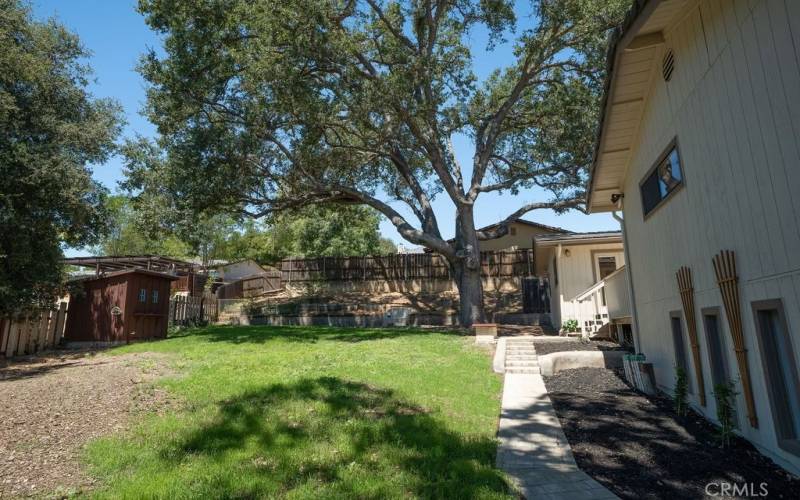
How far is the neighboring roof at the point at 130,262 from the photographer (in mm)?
20328

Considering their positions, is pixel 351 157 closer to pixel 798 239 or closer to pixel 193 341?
pixel 193 341

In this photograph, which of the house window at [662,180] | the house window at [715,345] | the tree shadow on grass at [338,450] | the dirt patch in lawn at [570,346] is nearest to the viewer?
the tree shadow on grass at [338,450]

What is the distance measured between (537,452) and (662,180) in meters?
4.93

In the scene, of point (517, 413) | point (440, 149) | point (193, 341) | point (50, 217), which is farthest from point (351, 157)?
point (517, 413)

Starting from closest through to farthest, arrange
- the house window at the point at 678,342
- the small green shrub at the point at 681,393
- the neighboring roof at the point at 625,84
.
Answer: the neighboring roof at the point at 625,84, the small green shrub at the point at 681,393, the house window at the point at 678,342

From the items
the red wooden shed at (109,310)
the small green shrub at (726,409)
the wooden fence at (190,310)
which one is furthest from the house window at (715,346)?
the wooden fence at (190,310)

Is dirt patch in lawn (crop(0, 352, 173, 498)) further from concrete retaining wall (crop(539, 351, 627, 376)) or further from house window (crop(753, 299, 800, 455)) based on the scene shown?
concrete retaining wall (crop(539, 351, 627, 376))

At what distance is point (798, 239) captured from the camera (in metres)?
3.77

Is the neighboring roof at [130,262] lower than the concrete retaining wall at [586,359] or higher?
higher

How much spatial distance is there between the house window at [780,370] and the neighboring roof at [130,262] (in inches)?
811

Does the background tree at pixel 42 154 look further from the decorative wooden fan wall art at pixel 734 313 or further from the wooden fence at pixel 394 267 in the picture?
the wooden fence at pixel 394 267

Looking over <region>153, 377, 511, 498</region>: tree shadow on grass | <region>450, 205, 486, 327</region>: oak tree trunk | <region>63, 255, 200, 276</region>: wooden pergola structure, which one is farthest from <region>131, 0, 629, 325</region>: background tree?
<region>153, 377, 511, 498</region>: tree shadow on grass

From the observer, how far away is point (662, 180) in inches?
285

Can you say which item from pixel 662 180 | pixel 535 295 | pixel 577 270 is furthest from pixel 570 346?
pixel 535 295
